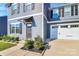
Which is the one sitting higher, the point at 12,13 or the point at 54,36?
the point at 12,13

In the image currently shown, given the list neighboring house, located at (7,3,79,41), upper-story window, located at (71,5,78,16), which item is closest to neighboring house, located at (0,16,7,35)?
neighboring house, located at (7,3,79,41)

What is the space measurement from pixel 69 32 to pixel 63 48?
34 centimetres

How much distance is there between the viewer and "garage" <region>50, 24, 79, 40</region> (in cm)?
344

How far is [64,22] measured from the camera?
3.43 metres

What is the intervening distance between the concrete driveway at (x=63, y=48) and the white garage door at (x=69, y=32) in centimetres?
10

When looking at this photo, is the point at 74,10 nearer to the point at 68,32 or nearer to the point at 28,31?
the point at 68,32

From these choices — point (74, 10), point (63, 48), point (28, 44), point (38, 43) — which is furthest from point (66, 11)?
point (28, 44)

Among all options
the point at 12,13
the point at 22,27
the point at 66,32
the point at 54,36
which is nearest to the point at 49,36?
the point at 54,36

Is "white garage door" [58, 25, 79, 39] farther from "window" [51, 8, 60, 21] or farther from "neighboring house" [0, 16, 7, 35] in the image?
"neighboring house" [0, 16, 7, 35]

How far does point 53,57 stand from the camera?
3.38 meters

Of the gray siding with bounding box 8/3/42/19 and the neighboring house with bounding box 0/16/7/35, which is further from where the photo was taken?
the neighboring house with bounding box 0/16/7/35

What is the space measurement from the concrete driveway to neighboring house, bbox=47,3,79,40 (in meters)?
0.10

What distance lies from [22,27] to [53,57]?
85 centimetres

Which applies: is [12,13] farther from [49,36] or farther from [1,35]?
[49,36]
